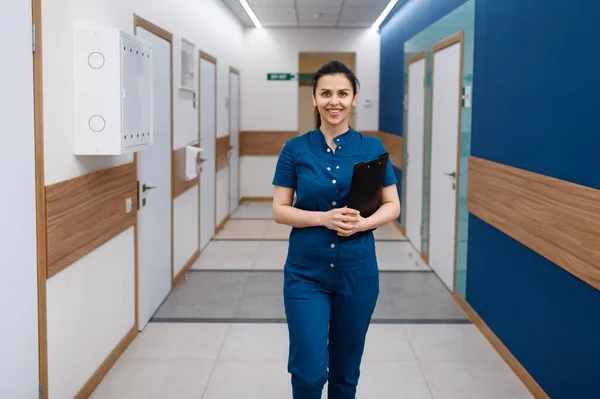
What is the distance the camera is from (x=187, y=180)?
18.9 feet

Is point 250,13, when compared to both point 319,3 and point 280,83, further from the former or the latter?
point 280,83

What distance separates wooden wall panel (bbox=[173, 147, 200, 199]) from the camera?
5.30 meters

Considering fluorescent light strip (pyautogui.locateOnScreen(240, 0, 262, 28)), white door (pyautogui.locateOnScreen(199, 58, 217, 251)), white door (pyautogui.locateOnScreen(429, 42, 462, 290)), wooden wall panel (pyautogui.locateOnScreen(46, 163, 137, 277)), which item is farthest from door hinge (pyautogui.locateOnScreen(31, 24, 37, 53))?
fluorescent light strip (pyautogui.locateOnScreen(240, 0, 262, 28))

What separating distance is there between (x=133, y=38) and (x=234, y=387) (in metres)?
1.96

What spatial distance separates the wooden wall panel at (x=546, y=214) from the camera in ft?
8.71

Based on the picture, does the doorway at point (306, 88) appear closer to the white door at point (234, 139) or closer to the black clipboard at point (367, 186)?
the white door at point (234, 139)

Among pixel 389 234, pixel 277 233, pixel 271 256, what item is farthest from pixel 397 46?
pixel 271 256

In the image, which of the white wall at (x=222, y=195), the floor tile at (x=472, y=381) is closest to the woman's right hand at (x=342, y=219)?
the floor tile at (x=472, y=381)

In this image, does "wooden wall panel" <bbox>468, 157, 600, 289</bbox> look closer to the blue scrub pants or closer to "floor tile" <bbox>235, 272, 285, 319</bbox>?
the blue scrub pants

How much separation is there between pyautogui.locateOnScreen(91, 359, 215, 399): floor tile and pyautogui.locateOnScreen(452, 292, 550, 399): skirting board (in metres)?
1.77

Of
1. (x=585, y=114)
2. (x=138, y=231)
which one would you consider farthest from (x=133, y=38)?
(x=585, y=114)

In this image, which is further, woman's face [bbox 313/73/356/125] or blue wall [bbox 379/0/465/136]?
blue wall [bbox 379/0/465/136]

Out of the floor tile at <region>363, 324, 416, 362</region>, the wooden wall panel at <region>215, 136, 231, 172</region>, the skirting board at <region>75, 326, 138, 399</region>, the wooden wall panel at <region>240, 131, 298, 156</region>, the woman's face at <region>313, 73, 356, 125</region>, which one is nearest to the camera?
the woman's face at <region>313, 73, 356, 125</region>

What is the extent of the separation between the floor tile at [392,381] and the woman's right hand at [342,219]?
1453 millimetres
